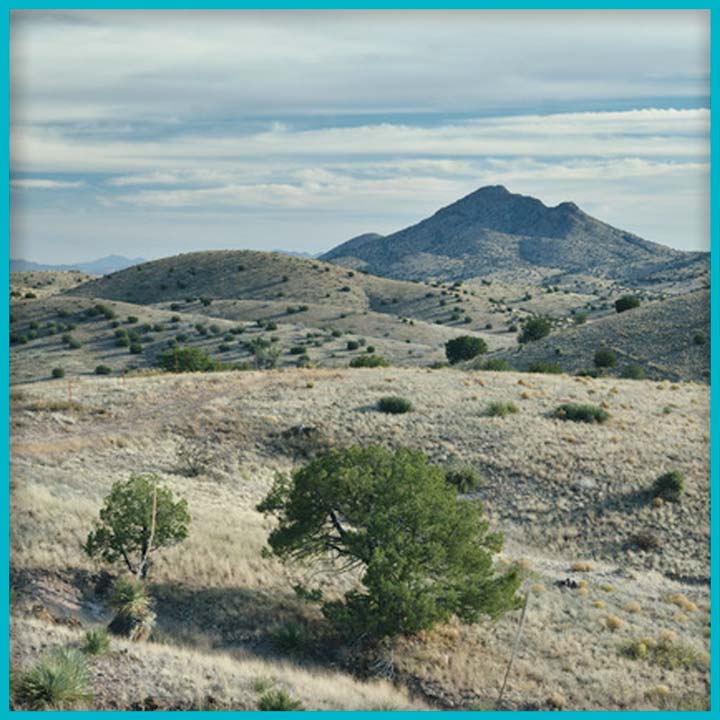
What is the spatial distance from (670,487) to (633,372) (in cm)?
2893

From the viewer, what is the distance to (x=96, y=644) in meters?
15.3

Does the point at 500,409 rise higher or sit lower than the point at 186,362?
lower

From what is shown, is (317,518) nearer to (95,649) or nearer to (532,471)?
(95,649)

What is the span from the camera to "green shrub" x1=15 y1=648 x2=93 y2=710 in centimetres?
1245

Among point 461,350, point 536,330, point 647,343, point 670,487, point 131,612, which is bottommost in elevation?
point 131,612

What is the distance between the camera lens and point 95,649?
15148 millimetres

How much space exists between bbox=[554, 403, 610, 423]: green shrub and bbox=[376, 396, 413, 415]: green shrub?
8342 millimetres

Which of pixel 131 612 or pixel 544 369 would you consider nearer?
pixel 131 612

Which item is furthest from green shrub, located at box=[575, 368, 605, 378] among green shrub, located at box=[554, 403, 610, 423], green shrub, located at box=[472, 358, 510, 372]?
green shrub, located at box=[554, 403, 610, 423]

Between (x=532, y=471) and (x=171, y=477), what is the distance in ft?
54.6

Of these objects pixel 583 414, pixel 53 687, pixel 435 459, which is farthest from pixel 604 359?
pixel 53 687

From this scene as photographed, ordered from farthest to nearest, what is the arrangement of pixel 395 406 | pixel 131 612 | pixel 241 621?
pixel 395 406
pixel 241 621
pixel 131 612

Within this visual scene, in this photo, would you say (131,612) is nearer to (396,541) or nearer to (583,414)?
(396,541)

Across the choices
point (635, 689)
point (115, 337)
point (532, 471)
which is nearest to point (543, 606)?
point (635, 689)
